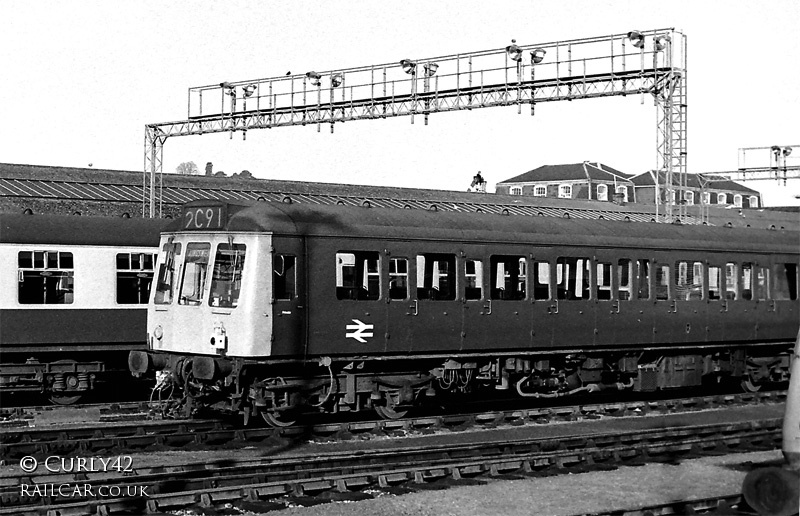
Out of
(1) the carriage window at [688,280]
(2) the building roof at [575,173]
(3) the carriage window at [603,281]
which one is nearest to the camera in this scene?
(3) the carriage window at [603,281]

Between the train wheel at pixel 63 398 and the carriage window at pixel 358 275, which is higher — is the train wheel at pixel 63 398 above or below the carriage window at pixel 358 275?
below

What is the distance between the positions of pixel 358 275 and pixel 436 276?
1573 mm

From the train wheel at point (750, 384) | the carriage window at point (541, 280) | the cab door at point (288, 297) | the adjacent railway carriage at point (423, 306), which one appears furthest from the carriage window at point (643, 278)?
the cab door at point (288, 297)

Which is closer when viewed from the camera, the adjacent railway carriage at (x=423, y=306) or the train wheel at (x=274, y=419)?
the adjacent railway carriage at (x=423, y=306)

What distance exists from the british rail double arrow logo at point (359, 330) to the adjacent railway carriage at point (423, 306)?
0.02 meters

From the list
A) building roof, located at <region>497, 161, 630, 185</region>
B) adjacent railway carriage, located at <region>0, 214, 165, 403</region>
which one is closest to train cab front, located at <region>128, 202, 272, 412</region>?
adjacent railway carriage, located at <region>0, 214, 165, 403</region>

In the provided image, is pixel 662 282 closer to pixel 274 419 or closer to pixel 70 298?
pixel 274 419

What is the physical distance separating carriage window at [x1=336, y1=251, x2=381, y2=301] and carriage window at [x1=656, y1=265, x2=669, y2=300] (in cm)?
Answer: 676

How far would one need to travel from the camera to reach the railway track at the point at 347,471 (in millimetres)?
11922

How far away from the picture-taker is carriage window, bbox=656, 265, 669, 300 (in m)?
22.5

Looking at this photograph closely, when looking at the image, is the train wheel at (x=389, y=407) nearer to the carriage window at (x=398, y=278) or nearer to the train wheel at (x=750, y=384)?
the carriage window at (x=398, y=278)

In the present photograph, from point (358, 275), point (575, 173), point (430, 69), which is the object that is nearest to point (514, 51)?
point (430, 69)

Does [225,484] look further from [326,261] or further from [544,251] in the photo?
[544,251]

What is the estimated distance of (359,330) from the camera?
59.1ft
